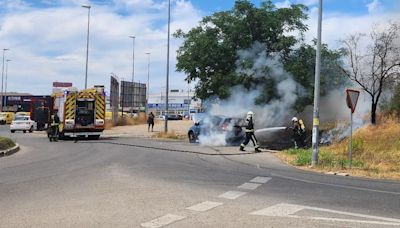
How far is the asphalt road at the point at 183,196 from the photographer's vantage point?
7629 mm

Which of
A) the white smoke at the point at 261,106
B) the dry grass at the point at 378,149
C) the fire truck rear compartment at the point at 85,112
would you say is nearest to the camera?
the dry grass at the point at 378,149

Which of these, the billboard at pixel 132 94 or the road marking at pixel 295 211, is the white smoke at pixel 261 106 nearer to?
the road marking at pixel 295 211

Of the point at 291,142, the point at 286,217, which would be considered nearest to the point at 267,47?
the point at 291,142

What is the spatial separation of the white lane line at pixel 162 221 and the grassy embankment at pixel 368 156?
850 centimetres

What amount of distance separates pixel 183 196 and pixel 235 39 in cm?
2059

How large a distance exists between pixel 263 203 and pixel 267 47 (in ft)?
68.7

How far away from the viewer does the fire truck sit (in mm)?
29219

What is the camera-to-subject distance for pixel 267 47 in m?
29.1

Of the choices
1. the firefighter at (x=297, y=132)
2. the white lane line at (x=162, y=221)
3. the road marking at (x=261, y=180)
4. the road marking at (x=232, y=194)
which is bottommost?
the white lane line at (x=162, y=221)

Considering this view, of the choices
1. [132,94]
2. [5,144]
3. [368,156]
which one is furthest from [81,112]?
[132,94]

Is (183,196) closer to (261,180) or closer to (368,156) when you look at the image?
(261,180)

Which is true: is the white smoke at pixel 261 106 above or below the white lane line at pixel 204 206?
above

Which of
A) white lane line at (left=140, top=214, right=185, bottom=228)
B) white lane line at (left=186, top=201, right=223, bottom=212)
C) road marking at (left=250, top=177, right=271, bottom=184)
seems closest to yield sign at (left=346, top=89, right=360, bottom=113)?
road marking at (left=250, top=177, right=271, bottom=184)

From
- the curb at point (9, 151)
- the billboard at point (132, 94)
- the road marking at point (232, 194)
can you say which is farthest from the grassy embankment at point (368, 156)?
the billboard at point (132, 94)
